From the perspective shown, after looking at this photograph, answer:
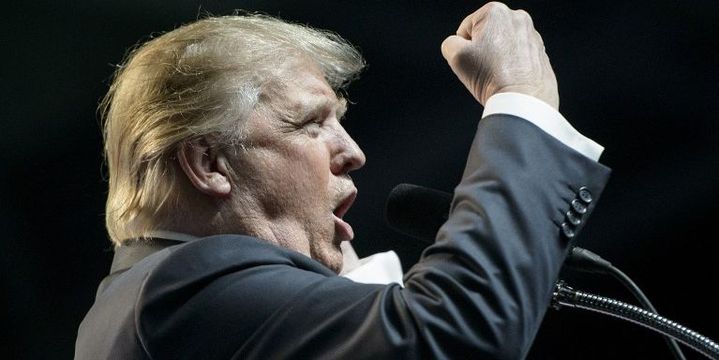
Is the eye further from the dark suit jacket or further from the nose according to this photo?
the dark suit jacket

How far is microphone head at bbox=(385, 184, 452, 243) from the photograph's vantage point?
62.4 inches

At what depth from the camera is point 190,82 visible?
1643 mm

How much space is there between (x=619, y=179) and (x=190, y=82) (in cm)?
138

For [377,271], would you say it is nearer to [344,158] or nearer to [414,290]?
[344,158]

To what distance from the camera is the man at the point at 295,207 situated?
1296 millimetres

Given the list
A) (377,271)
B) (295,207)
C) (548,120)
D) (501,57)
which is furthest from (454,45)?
(377,271)

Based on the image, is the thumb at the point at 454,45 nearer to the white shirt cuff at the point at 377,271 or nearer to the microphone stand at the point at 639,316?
the microphone stand at the point at 639,316

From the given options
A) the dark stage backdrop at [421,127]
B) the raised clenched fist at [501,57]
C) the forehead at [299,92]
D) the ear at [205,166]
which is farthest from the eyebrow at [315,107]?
the dark stage backdrop at [421,127]

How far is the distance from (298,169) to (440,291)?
1.29 feet

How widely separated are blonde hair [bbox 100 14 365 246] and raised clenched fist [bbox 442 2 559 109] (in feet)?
1.01

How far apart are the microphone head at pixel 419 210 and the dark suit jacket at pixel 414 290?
0.65ft

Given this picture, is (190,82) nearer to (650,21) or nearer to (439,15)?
(439,15)

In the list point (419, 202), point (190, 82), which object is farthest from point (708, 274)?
point (190, 82)

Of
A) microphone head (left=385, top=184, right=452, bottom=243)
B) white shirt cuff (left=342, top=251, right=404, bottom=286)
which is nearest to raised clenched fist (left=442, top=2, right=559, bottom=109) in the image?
microphone head (left=385, top=184, right=452, bottom=243)
